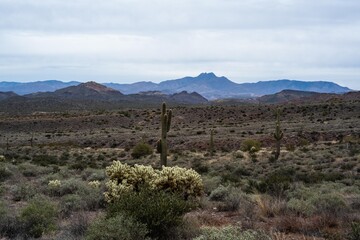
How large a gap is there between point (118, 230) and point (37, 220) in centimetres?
328

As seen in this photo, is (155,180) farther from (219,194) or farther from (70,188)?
(70,188)

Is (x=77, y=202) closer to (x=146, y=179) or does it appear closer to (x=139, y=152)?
(x=146, y=179)

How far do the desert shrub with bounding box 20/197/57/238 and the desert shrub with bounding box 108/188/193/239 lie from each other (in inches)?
69.9

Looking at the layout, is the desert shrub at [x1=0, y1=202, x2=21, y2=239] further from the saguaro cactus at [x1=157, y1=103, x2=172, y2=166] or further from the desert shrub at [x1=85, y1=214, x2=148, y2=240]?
the saguaro cactus at [x1=157, y1=103, x2=172, y2=166]

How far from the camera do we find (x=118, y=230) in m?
7.18

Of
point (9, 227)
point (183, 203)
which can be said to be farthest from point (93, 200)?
point (183, 203)

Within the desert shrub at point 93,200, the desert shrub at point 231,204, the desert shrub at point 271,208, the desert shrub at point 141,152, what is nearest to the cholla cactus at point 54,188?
the desert shrub at point 93,200

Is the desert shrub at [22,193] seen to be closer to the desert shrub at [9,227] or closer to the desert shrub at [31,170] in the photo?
the desert shrub at [9,227]

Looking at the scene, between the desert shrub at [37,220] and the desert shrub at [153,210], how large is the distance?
178 cm

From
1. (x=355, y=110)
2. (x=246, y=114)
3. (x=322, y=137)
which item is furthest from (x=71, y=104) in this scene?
(x=322, y=137)

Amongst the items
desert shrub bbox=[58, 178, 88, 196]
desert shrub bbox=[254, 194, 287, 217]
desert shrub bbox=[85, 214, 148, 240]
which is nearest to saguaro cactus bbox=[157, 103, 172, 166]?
desert shrub bbox=[58, 178, 88, 196]

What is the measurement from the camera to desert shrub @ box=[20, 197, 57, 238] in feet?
30.3

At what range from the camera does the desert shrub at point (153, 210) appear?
8.00m

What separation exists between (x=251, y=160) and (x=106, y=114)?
5936cm
